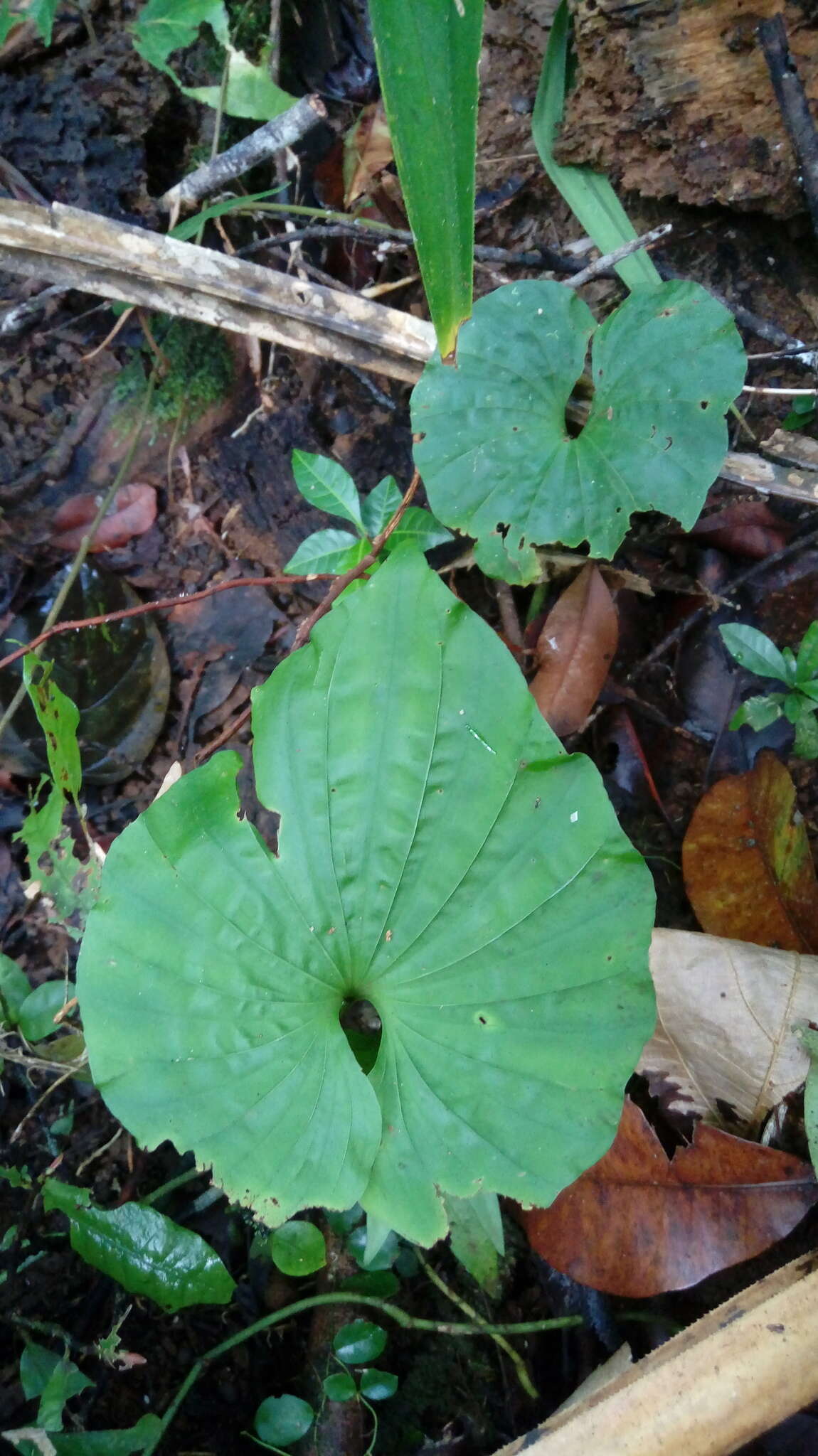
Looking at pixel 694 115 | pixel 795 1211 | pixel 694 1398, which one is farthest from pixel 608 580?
pixel 694 1398

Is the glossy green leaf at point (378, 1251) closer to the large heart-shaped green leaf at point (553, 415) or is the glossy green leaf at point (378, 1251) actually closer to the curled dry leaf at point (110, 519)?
the large heart-shaped green leaf at point (553, 415)

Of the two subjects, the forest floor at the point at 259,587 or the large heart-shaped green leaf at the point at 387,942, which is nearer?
the large heart-shaped green leaf at the point at 387,942

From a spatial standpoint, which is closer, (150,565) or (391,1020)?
(391,1020)

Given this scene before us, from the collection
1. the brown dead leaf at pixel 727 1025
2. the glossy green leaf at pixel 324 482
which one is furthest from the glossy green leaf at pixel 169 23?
the brown dead leaf at pixel 727 1025

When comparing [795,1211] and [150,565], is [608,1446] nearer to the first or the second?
[795,1211]

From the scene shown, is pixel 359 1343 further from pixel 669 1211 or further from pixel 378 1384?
pixel 669 1211

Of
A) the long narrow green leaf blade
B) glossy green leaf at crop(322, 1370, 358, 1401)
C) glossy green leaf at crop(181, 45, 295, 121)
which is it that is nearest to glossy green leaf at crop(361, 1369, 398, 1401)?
glossy green leaf at crop(322, 1370, 358, 1401)

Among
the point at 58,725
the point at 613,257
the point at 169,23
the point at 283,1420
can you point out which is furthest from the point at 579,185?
the point at 283,1420
